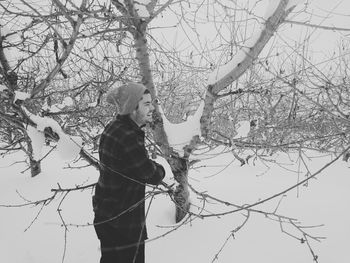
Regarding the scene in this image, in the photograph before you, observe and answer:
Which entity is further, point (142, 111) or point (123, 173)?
point (142, 111)

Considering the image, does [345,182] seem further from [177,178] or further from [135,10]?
[135,10]

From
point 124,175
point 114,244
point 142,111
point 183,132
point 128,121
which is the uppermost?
point 183,132

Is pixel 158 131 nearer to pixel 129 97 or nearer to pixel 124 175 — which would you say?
pixel 129 97

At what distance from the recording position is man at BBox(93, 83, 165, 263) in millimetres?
2172

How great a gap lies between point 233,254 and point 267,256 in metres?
0.31

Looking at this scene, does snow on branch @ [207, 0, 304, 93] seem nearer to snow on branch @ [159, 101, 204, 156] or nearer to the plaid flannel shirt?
snow on branch @ [159, 101, 204, 156]

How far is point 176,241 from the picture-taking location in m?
3.42

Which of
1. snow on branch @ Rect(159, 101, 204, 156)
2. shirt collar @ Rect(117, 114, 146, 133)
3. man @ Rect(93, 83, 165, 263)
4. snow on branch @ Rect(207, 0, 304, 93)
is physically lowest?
man @ Rect(93, 83, 165, 263)

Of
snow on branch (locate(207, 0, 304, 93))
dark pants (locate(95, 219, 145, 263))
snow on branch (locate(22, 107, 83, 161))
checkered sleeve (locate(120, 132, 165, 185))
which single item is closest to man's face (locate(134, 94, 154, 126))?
checkered sleeve (locate(120, 132, 165, 185))

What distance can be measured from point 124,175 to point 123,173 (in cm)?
5

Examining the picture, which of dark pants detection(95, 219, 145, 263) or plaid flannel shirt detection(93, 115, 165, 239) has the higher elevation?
plaid flannel shirt detection(93, 115, 165, 239)

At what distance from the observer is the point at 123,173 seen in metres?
2.20

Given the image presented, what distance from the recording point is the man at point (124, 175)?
2172mm

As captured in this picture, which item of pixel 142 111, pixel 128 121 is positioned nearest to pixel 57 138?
pixel 128 121
